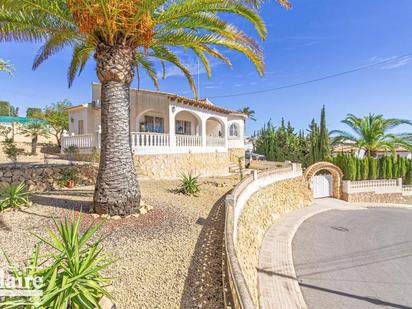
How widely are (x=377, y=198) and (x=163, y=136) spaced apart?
2316cm

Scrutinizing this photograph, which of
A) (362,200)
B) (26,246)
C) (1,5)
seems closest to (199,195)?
(26,246)

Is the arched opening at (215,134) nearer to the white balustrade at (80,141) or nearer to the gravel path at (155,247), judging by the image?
the white balustrade at (80,141)

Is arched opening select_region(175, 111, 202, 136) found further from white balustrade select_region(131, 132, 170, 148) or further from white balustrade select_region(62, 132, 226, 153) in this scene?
white balustrade select_region(131, 132, 170, 148)

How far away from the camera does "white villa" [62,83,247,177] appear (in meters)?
14.5

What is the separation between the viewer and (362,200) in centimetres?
2295

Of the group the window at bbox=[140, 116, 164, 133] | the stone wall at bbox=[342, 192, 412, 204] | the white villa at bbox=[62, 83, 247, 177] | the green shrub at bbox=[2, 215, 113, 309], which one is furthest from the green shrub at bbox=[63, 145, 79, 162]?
the stone wall at bbox=[342, 192, 412, 204]

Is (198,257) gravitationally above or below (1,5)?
below

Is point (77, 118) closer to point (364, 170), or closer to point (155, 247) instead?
point (155, 247)

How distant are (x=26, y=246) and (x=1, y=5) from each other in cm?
587

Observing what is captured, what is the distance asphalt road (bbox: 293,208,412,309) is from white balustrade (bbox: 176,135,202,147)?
9666 mm

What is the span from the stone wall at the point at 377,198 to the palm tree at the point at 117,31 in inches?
828

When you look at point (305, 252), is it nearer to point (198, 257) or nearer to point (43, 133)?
point (198, 257)

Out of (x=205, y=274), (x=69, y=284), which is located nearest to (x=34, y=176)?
(x=69, y=284)

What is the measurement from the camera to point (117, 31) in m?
6.74
